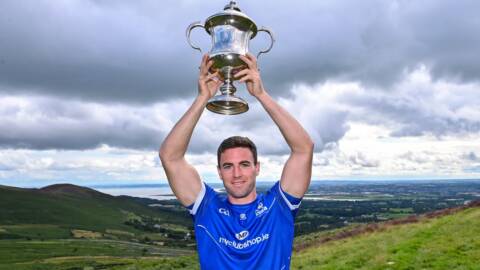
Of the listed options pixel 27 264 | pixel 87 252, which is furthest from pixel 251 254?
pixel 87 252

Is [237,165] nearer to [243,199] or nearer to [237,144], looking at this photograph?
[237,144]

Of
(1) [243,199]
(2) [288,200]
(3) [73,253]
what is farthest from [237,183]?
(3) [73,253]

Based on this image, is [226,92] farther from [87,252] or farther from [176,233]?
[176,233]

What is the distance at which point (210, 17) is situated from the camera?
4.97 metres

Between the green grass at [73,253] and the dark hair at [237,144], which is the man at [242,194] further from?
the green grass at [73,253]

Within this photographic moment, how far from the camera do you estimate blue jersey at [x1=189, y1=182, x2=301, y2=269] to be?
13.7 ft

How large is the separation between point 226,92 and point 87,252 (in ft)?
500

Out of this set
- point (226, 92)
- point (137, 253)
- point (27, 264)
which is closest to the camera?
point (226, 92)

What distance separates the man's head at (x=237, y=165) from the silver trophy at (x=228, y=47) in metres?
0.77

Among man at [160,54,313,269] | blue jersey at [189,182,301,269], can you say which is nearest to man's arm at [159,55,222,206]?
man at [160,54,313,269]

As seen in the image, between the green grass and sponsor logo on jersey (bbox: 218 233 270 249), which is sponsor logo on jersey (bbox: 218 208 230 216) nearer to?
sponsor logo on jersey (bbox: 218 233 270 249)

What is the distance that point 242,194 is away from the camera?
14.1 ft

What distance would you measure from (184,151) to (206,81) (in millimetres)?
776

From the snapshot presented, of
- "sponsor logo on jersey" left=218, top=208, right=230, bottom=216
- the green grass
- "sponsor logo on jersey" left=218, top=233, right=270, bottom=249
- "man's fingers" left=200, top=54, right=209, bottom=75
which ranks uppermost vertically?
"man's fingers" left=200, top=54, right=209, bottom=75
